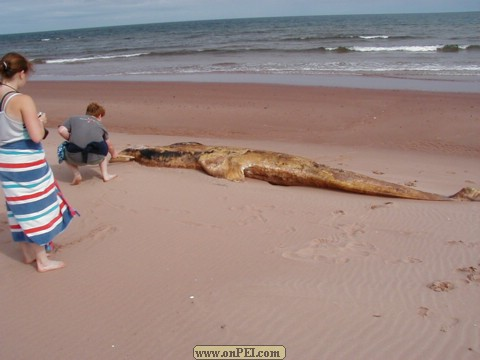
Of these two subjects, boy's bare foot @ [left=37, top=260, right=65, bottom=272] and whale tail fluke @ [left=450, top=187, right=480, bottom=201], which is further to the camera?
whale tail fluke @ [left=450, top=187, right=480, bottom=201]

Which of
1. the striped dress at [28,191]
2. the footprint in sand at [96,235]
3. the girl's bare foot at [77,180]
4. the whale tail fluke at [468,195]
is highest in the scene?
the striped dress at [28,191]

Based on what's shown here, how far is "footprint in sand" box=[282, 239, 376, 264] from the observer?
424 centimetres

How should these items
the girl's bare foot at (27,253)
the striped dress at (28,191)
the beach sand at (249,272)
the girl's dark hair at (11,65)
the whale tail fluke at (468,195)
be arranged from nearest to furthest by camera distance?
the beach sand at (249,272)
the girl's dark hair at (11,65)
the striped dress at (28,191)
the girl's bare foot at (27,253)
the whale tail fluke at (468,195)

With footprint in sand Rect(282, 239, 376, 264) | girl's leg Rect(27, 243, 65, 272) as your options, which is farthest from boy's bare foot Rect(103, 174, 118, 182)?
footprint in sand Rect(282, 239, 376, 264)

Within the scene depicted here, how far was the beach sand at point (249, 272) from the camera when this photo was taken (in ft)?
10.3

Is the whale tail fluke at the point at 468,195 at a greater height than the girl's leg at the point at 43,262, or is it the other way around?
the girl's leg at the point at 43,262

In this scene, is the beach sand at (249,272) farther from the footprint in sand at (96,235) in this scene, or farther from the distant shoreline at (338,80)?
the distant shoreline at (338,80)

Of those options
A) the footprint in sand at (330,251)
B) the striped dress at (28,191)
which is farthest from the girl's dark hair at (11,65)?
the footprint in sand at (330,251)

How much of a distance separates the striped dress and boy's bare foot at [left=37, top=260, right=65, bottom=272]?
262 mm

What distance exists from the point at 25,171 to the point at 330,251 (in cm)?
270

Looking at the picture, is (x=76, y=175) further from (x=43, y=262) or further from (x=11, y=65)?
(x=11, y=65)

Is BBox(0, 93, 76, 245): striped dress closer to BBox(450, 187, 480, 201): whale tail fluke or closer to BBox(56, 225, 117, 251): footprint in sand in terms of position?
BBox(56, 225, 117, 251): footprint in sand

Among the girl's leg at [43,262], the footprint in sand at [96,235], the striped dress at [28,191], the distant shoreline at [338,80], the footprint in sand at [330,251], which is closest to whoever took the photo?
the striped dress at [28,191]

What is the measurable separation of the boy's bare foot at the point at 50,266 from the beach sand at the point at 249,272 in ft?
0.28
